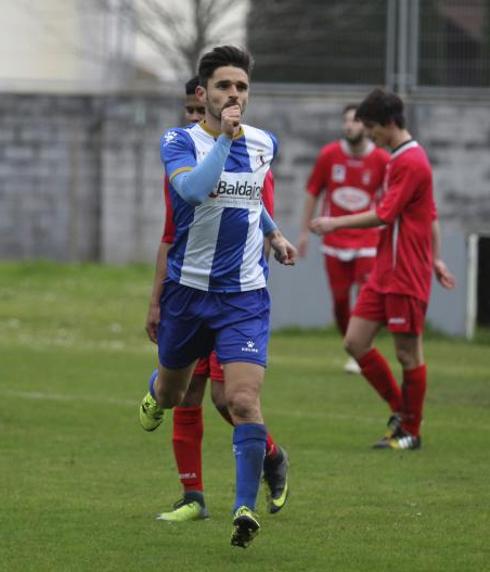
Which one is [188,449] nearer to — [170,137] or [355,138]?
[170,137]

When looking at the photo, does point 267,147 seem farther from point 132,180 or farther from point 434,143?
point 132,180

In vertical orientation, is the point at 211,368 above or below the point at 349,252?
below

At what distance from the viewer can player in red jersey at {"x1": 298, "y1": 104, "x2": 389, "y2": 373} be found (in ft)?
44.1

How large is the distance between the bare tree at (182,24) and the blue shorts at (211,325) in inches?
849

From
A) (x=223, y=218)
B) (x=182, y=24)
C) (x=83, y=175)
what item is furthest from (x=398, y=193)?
(x=182, y=24)

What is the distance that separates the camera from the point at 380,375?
33.3 ft

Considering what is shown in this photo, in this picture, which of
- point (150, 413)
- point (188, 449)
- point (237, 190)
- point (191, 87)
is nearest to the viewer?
point (237, 190)

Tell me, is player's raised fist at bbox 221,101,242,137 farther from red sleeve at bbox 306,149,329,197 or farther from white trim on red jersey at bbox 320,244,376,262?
red sleeve at bbox 306,149,329,197

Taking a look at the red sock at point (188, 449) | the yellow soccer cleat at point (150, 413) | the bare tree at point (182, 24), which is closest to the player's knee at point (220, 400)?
the red sock at point (188, 449)

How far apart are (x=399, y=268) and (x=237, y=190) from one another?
3363 millimetres

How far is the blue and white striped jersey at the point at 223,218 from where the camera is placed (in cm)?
664

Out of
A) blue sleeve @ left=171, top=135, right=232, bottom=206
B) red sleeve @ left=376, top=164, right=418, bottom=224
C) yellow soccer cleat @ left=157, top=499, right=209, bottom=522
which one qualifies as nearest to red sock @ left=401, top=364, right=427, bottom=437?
red sleeve @ left=376, top=164, right=418, bottom=224

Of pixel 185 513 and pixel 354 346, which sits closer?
pixel 185 513

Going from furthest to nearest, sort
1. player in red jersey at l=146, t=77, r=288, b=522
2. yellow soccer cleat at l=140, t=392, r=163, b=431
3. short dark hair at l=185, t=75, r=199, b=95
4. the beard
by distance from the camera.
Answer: the beard, short dark hair at l=185, t=75, r=199, b=95, yellow soccer cleat at l=140, t=392, r=163, b=431, player in red jersey at l=146, t=77, r=288, b=522
